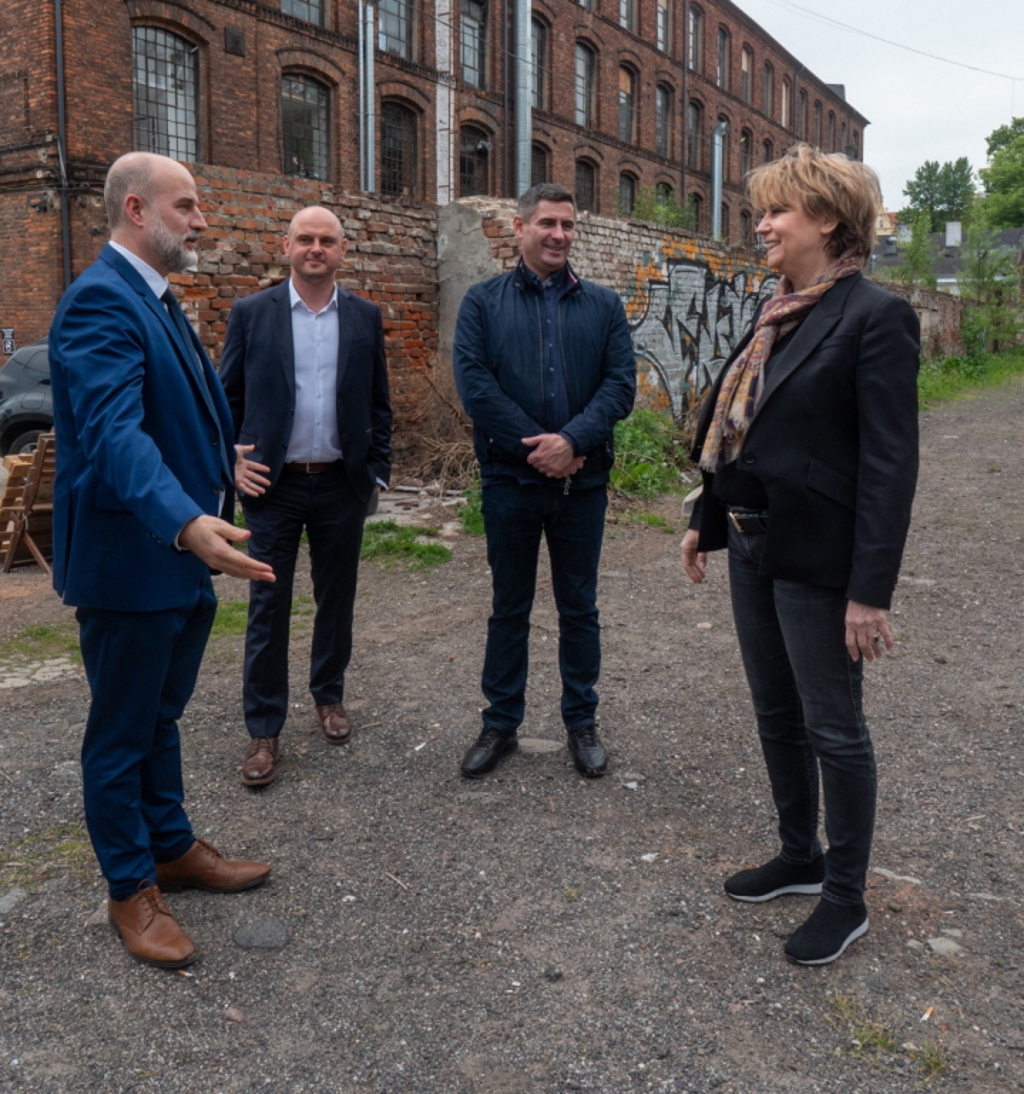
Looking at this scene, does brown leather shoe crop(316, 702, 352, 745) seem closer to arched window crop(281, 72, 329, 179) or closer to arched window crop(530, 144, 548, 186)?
arched window crop(281, 72, 329, 179)

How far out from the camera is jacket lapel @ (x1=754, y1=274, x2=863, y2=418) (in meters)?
2.60

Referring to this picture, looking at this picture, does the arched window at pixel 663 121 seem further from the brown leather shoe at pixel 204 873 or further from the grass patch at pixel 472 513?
the brown leather shoe at pixel 204 873

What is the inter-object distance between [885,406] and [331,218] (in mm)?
2540

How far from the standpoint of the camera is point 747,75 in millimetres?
42875

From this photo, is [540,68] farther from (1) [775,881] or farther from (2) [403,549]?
(1) [775,881]

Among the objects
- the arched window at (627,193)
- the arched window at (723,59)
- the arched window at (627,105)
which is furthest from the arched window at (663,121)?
the arched window at (723,59)

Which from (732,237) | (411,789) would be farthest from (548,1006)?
(732,237)

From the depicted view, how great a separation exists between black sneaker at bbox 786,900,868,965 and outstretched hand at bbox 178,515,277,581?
1711 mm

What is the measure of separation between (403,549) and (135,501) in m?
5.68

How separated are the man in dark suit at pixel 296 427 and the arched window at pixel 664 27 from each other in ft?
118

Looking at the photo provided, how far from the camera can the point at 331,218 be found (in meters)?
4.17

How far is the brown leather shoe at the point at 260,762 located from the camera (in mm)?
3939

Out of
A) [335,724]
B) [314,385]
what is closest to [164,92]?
[314,385]

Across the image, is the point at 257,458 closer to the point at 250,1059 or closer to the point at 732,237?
the point at 250,1059
